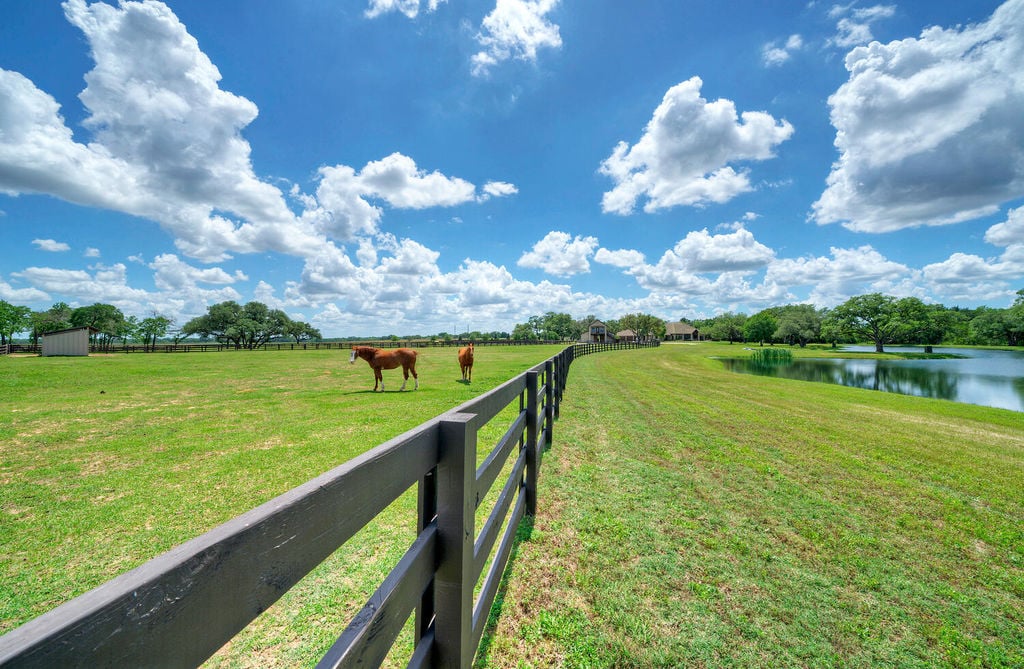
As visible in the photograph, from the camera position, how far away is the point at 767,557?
352 cm

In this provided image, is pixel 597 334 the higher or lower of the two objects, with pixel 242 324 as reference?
lower

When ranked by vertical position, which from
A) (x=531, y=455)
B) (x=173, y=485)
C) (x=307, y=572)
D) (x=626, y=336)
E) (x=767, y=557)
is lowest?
(x=767, y=557)

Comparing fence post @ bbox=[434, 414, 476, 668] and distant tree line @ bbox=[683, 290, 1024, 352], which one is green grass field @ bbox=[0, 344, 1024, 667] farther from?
distant tree line @ bbox=[683, 290, 1024, 352]

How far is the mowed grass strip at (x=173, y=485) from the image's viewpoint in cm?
273

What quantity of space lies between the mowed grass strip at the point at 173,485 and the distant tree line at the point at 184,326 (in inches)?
2791

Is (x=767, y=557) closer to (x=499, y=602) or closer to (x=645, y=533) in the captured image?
(x=645, y=533)

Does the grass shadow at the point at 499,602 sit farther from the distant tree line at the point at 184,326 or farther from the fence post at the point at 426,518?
the distant tree line at the point at 184,326

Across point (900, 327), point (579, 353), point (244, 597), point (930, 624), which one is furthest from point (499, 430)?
point (900, 327)

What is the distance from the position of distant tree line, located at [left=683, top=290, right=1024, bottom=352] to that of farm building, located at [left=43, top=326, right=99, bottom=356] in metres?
91.8

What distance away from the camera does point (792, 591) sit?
122 inches

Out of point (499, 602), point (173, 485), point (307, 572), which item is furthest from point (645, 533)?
point (173, 485)

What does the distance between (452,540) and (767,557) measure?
3260 millimetres

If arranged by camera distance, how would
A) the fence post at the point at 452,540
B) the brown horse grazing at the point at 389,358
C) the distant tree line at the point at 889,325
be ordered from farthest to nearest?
the distant tree line at the point at 889,325, the brown horse grazing at the point at 389,358, the fence post at the point at 452,540

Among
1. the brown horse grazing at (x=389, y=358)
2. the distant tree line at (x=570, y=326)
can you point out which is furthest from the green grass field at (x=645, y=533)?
the distant tree line at (x=570, y=326)
